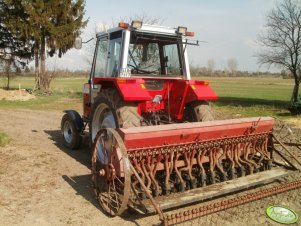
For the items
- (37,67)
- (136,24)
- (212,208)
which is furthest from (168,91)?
(37,67)

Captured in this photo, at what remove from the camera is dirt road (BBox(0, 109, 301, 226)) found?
417 cm

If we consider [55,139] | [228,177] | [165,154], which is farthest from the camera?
[55,139]

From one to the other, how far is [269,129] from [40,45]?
20307 millimetres

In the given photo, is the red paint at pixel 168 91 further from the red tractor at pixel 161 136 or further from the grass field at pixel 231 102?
the grass field at pixel 231 102

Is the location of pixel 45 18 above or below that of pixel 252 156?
above

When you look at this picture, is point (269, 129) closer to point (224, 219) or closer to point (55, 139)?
point (224, 219)

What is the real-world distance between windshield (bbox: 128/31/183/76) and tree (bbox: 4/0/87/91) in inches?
691

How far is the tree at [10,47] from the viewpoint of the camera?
22.3 m

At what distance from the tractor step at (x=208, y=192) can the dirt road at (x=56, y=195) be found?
0.24m

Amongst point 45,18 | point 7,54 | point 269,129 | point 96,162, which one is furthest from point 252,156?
point 7,54

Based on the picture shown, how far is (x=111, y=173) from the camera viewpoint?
4.23 metres

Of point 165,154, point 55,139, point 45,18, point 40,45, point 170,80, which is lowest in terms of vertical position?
point 55,139

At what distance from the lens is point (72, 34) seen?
2342 cm

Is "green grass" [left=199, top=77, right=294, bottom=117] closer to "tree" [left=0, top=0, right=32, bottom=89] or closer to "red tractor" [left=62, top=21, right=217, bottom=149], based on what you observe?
"red tractor" [left=62, top=21, right=217, bottom=149]
